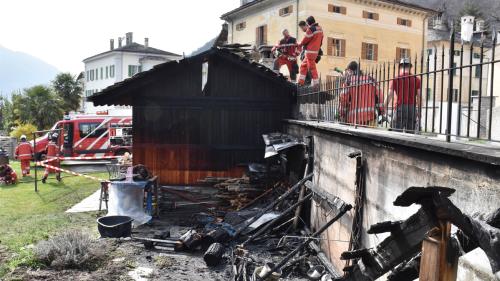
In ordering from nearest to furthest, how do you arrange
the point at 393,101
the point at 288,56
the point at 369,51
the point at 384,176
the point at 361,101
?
the point at 384,176
the point at 393,101
the point at 361,101
the point at 288,56
the point at 369,51

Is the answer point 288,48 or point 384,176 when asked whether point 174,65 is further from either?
point 384,176

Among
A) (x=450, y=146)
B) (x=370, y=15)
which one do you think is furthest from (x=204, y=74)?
(x=370, y=15)

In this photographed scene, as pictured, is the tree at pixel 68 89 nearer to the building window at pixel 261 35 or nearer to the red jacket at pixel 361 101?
the building window at pixel 261 35

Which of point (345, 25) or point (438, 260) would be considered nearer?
point (438, 260)

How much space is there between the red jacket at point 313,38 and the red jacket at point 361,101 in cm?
517

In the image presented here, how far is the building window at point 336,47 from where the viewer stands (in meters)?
35.3

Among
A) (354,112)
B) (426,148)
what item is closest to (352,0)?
(354,112)

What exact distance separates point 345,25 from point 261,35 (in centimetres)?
705

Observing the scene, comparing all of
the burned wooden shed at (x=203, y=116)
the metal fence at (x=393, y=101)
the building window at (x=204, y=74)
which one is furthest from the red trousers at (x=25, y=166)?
the metal fence at (x=393, y=101)

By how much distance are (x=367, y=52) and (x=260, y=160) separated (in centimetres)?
2685

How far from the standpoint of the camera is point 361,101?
25.8 ft

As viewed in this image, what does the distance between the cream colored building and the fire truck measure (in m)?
15.2

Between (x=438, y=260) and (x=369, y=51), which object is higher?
(x=369, y=51)

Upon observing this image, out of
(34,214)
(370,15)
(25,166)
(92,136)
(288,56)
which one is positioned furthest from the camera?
(370,15)
